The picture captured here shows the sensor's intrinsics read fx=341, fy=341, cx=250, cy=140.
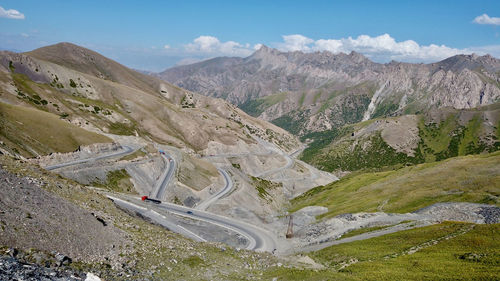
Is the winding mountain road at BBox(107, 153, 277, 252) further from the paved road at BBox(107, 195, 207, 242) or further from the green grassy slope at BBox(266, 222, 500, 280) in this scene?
the green grassy slope at BBox(266, 222, 500, 280)

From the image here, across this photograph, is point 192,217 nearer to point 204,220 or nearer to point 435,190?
point 204,220

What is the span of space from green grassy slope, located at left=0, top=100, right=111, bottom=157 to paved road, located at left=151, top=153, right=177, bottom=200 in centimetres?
2582

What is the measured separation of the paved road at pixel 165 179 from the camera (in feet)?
347

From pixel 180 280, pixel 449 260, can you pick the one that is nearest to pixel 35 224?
pixel 180 280

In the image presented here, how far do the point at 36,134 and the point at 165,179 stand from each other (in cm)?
4070

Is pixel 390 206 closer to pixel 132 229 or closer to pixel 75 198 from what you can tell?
pixel 132 229

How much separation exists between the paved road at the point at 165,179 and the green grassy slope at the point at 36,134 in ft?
84.7

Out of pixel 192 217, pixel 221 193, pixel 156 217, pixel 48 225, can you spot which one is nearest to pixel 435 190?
pixel 192 217

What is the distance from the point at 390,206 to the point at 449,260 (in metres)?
52.8

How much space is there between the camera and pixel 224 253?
48.4 m

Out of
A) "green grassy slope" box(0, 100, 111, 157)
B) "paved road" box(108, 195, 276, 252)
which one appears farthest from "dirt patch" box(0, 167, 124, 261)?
"green grassy slope" box(0, 100, 111, 157)

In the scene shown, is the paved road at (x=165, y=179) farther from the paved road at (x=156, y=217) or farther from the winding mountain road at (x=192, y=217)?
the paved road at (x=156, y=217)

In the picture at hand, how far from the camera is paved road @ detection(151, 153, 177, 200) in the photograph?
105838 millimetres

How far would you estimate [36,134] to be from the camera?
9769cm
